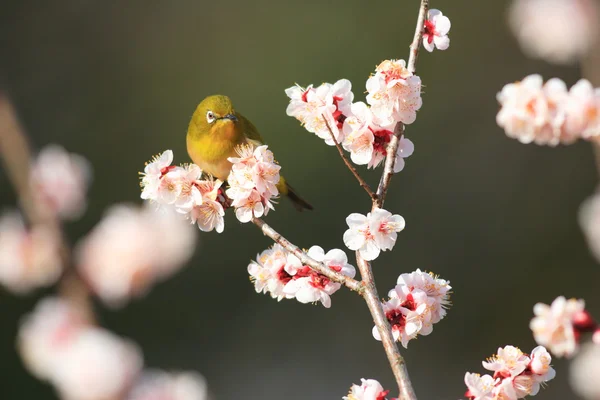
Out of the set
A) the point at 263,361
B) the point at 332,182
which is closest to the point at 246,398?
the point at 263,361

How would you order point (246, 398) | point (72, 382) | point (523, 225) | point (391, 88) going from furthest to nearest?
1. point (523, 225)
2. point (246, 398)
3. point (391, 88)
4. point (72, 382)

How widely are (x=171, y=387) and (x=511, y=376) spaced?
0.42 metres

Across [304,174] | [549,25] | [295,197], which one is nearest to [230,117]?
[295,197]

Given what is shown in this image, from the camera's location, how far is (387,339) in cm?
81

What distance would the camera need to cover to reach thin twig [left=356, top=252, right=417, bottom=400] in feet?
2.51

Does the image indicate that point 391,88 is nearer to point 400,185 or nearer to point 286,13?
point 400,185

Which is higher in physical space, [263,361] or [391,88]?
[263,361]

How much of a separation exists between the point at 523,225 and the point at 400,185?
752 mm

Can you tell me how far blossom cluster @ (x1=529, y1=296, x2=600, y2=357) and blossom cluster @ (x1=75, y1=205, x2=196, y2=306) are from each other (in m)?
0.31

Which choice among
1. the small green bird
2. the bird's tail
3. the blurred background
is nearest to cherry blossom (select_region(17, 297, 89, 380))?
the small green bird

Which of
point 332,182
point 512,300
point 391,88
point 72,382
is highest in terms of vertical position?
point 332,182

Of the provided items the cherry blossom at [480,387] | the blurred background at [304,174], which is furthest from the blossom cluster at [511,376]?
the blurred background at [304,174]

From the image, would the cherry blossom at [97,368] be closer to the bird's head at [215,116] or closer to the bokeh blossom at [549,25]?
the bokeh blossom at [549,25]

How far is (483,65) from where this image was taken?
4449 mm
